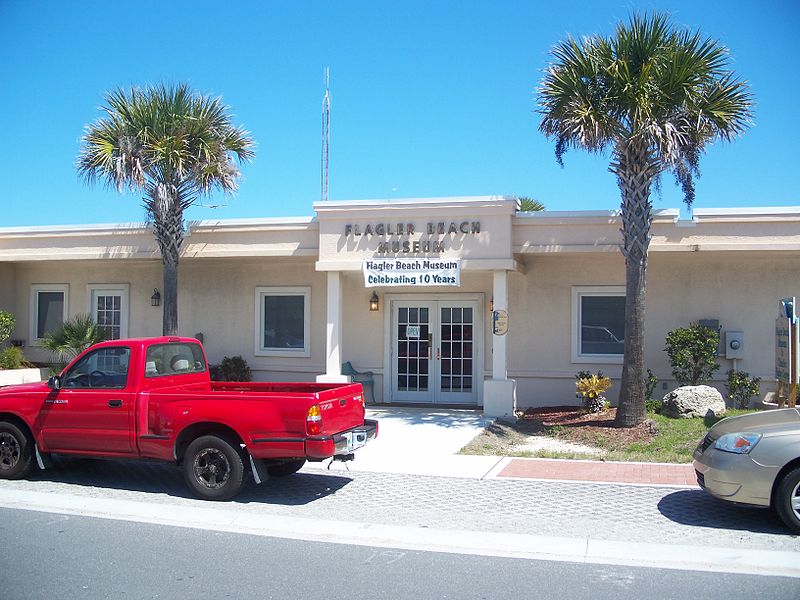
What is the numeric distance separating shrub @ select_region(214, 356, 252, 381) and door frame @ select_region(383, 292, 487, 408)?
324 cm

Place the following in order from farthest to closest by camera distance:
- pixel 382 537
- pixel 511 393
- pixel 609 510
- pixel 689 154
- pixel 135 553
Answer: pixel 511 393, pixel 689 154, pixel 609 510, pixel 382 537, pixel 135 553

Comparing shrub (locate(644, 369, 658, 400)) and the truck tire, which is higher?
shrub (locate(644, 369, 658, 400))

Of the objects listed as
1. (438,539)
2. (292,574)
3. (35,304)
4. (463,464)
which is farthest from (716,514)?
(35,304)

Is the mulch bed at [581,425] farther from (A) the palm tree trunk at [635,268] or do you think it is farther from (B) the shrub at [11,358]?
(B) the shrub at [11,358]

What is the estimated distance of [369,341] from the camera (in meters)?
16.8

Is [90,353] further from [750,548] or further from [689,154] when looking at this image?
[689,154]

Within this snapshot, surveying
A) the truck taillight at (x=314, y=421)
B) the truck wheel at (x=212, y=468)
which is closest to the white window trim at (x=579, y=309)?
the truck taillight at (x=314, y=421)

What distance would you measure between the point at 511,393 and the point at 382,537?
23.8 feet

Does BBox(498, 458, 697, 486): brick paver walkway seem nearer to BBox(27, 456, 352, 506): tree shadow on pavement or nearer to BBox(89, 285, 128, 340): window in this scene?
BBox(27, 456, 352, 506): tree shadow on pavement

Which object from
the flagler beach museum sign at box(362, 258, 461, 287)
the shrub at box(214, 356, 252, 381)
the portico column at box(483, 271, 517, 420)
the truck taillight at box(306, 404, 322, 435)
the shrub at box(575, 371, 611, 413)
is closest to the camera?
the truck taillight at box(306, 404, 322, 435)

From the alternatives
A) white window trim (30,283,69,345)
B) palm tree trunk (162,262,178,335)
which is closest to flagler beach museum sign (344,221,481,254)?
palm tree trunk (162,262,178,335)

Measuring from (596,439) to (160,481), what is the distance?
261 inches

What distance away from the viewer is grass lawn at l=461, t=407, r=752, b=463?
10.9 meters

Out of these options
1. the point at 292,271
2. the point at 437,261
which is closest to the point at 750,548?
the point at 437,261
